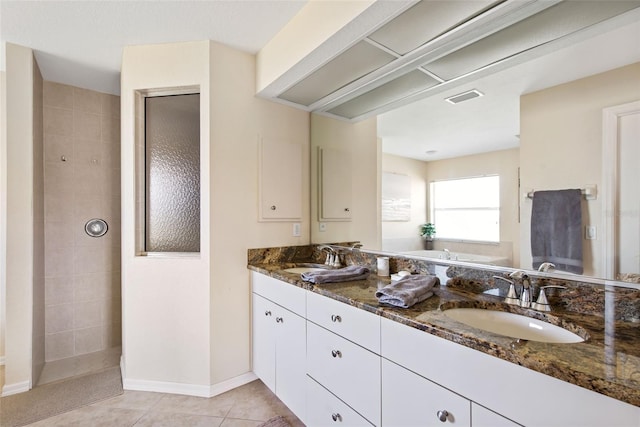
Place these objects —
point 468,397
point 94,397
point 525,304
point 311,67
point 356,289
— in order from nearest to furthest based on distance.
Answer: point 468,397, point 525,304, point 356,289, point 311,67, point 94,397

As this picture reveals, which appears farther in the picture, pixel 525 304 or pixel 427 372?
pixel 525 304

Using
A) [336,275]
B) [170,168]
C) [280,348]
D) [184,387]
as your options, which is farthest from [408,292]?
[170,168]

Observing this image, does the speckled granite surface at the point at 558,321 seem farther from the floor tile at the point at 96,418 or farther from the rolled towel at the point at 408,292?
the floor tile at the point at 96,418

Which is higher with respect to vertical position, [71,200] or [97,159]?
[97,159]

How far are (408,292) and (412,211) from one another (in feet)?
2.13

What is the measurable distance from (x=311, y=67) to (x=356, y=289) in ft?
4.43

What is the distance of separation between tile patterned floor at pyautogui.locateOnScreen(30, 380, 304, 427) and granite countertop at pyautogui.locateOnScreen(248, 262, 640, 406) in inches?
42.6

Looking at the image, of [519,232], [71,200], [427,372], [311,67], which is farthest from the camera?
[71,200]

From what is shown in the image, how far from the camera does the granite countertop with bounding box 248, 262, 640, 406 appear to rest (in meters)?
0.67

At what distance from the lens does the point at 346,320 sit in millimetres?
1357

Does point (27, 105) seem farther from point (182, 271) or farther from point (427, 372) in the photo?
point (427, 372)

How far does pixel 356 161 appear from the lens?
7.02 ft

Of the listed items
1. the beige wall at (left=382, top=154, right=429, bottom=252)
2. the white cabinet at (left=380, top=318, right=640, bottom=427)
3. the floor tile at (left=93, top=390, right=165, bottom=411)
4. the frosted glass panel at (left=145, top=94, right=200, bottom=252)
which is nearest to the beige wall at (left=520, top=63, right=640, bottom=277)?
the beige wall at (left=382, top=154, right=429, bottom=252)

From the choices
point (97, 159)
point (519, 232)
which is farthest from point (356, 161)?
point (97, 159)
